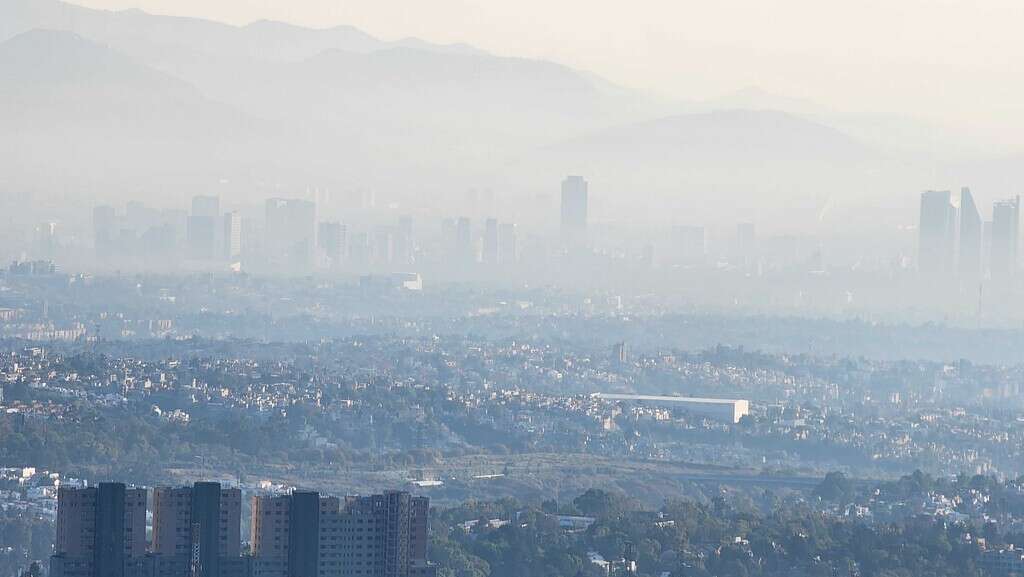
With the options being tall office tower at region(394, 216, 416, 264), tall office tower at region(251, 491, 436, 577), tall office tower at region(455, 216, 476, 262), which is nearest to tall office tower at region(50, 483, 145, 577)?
tall office tower at region(251, 491, 436, 577)

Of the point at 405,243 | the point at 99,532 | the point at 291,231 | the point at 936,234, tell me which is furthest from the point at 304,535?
the point at 405,243

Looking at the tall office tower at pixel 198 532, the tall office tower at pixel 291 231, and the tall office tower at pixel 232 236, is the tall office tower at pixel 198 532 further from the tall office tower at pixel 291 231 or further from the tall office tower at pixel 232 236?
the tall office tower at pixel 291 231

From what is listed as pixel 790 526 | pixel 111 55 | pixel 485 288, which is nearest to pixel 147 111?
pixel 111 55

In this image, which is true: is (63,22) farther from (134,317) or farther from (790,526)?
(790,526)

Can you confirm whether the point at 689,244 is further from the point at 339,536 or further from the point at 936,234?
the point at 339,536

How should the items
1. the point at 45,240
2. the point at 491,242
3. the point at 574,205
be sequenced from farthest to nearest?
the point at 574,205 < the point at 491,242 < the point at 45,240

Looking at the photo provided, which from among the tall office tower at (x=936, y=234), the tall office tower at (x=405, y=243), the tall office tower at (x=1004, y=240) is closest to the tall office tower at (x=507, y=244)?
the tall office tower at (x=405, y=243)
